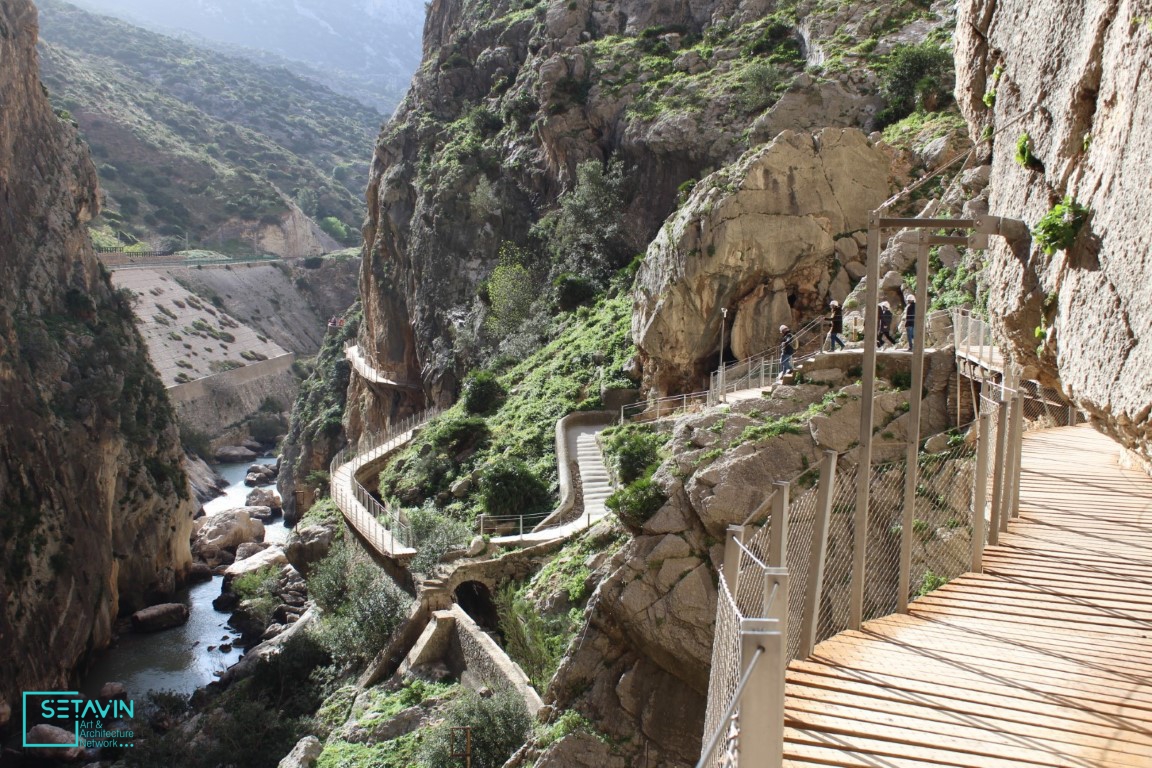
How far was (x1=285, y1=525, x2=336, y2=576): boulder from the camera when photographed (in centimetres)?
3234

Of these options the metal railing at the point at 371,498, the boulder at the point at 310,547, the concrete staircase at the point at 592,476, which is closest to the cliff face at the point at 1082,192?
the concrete staircase at the point at 592,476

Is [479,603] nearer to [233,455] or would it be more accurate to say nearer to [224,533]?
[224,533]

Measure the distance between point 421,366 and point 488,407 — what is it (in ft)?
50.5

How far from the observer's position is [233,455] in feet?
248

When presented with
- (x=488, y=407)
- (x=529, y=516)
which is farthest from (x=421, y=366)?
(x=529, y=516)

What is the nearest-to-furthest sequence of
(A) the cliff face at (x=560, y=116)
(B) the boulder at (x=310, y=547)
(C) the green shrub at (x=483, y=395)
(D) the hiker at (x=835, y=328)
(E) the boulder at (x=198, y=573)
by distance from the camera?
(D) the hiker at (x=835, y=328) < (B) the boulder at (x=310, y=547) < (C) the green shrub at (x=483, y=395) < (A) the cliff face at (x=560, y=116) < (E) the boulder at (x=198, y=573)

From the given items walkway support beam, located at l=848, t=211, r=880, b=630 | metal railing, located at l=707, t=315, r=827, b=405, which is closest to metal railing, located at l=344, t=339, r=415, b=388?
metal railing, located at l=707, t=315, r=827, b=405

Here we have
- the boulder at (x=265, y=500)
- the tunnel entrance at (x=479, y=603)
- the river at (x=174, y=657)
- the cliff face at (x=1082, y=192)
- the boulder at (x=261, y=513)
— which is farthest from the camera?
the boulder at (x=265, y=500)

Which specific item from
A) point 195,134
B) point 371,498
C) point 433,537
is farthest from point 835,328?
point 195,134

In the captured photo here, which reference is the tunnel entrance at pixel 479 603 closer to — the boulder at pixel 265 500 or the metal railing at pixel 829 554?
the metal railing at pixel 829 554

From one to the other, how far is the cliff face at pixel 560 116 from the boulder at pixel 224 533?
8.86 metres

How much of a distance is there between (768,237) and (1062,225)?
16.5 meters

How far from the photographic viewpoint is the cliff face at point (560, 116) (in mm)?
36219

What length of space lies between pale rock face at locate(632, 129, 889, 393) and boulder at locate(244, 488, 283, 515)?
4322 cm
